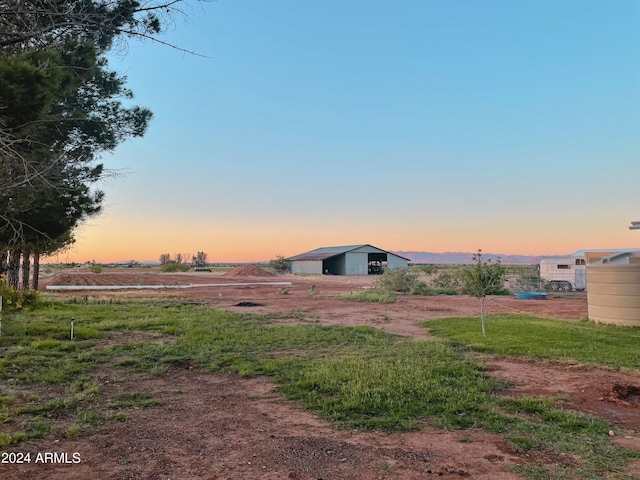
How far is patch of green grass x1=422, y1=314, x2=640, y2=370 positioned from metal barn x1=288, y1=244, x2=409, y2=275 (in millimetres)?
39957

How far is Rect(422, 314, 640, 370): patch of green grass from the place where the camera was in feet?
29.9

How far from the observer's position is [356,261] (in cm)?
5612

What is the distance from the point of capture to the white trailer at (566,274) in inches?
1206

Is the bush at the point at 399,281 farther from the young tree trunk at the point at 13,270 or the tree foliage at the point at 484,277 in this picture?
the young tree trunk at the point at 13,270

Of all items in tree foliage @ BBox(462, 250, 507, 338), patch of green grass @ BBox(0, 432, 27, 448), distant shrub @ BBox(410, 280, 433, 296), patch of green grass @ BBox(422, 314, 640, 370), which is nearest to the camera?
patch of green grass @ BBox(0, 432, 27, 448)

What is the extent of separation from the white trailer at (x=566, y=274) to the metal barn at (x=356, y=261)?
75.2 feet

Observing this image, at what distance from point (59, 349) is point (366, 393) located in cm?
765

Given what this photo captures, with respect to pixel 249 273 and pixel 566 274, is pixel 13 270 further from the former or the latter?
pixel 249 273

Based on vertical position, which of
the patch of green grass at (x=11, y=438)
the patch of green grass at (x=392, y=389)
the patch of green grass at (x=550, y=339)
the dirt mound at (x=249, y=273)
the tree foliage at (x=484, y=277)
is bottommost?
the patch of green grass at (x=550, y=339)

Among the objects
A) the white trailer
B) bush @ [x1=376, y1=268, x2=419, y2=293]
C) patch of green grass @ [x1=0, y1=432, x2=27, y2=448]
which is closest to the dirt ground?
patch of green grass @ [x1=0, y1=432, x2=27, y2=448]

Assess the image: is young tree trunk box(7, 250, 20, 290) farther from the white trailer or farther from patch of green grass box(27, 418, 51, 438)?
the white trailer

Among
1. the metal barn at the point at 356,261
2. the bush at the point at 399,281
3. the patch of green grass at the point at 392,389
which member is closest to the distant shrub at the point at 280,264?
the metal barn at the point at 356,261

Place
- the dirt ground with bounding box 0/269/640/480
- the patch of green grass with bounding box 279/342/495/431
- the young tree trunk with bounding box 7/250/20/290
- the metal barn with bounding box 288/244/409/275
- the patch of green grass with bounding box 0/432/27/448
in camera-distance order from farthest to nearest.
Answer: the metal barn with bounding box 288/244/409/275, the young tree trunk with bounding box 7/250/20/290, the patch of green grass with bounding box 279/342/495/431, the patch of green grass with bounding box 0/432/27/448, the dirt ground with bounding box 0/269/640/480

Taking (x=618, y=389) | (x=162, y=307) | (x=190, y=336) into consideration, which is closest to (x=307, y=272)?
(x=162, y=307)
